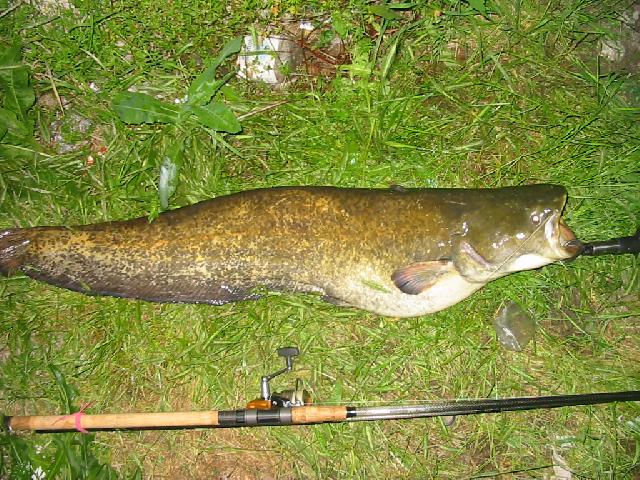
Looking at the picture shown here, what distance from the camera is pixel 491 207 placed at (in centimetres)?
283

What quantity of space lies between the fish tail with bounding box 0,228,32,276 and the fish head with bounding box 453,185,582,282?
105 inches

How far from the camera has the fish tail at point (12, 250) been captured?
9.70 feet

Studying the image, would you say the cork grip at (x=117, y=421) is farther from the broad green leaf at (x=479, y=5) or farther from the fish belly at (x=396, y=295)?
the broad green leaf at (x=479, y=5)

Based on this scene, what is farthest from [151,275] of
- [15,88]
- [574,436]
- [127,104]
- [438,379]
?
[574,436]

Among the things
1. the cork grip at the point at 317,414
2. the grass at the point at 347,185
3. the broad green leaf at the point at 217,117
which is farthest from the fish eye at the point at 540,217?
the broad green leaf at the point at 217,117

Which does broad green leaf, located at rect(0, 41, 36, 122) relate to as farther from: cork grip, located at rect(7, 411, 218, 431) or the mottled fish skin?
cork grip, located at rect(7, 411, 218, 431)

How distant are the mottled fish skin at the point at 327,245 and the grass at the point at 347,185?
16.1 inches

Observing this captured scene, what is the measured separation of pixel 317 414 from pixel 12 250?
2.15 meters

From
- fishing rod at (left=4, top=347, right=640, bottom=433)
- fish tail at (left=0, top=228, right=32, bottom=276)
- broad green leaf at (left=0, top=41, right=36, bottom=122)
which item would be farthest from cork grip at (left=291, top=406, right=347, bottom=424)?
broad green leaf at (left=0, top=41, right=36, bottom=122)

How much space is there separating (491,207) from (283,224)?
125cm

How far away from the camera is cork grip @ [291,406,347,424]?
2756 millimetres

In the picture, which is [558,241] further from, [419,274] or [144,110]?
[144,110]

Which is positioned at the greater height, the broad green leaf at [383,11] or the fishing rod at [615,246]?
the broad green leaf at [383,11]

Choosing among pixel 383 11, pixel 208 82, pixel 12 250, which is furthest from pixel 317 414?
pixel 383 11
